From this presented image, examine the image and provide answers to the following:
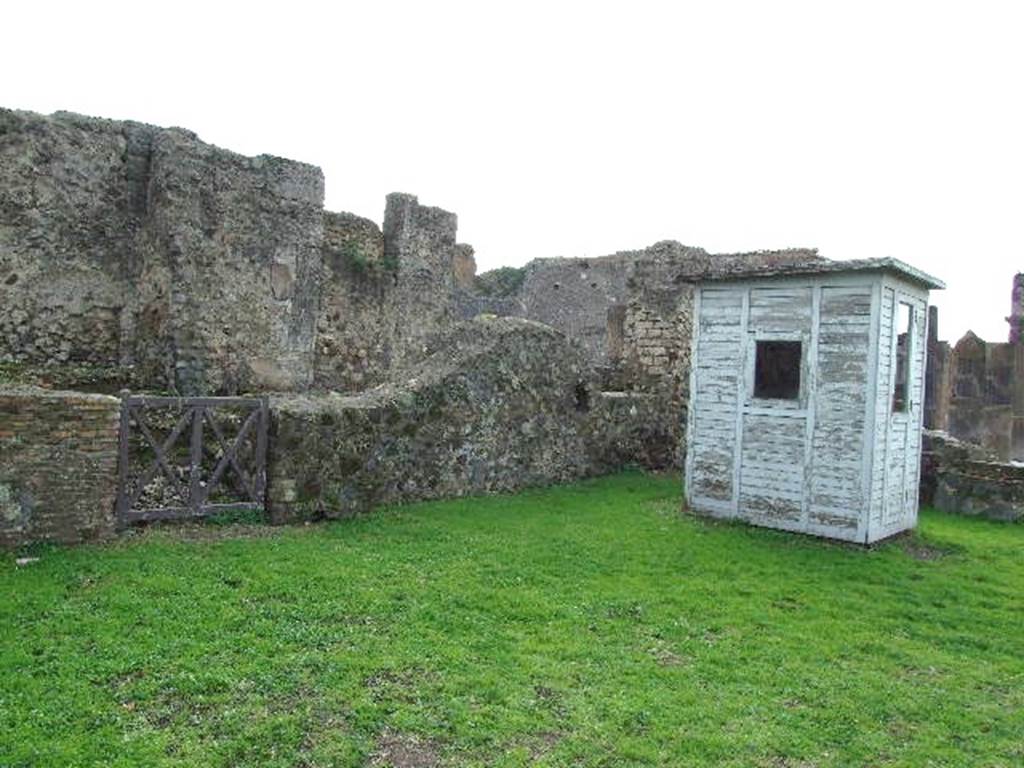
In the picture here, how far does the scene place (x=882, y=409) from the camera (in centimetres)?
987

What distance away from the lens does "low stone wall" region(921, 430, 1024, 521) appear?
1232 centimetres

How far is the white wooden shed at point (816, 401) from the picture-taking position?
9742 mm

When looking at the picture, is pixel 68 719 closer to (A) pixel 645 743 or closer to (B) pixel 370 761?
(B) pixel 370 761

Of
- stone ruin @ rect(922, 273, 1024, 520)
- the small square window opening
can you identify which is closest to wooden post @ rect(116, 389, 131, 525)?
the small square window opening

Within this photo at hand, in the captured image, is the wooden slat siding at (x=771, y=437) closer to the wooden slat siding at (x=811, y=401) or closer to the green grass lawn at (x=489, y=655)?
the wooden slat siding at (x=811, y=401)

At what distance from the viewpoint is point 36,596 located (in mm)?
5738

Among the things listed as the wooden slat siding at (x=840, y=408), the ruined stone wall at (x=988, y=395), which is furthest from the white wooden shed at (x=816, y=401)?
the ruined stone wall at (x=988, y=395)

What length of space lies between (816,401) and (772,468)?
1072 millimetres

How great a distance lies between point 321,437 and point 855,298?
6.85 m

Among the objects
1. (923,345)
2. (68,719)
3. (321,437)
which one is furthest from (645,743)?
(923,345)

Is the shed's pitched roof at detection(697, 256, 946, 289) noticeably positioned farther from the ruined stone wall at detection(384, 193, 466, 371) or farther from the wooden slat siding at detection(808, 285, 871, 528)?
the ruined stone wall at detection(384, 193, 466, 371)

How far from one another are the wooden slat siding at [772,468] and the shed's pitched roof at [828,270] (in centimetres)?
193

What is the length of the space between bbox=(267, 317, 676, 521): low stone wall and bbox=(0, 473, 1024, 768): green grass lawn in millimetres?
931

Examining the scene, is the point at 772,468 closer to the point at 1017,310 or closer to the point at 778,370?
the point at 778,370
